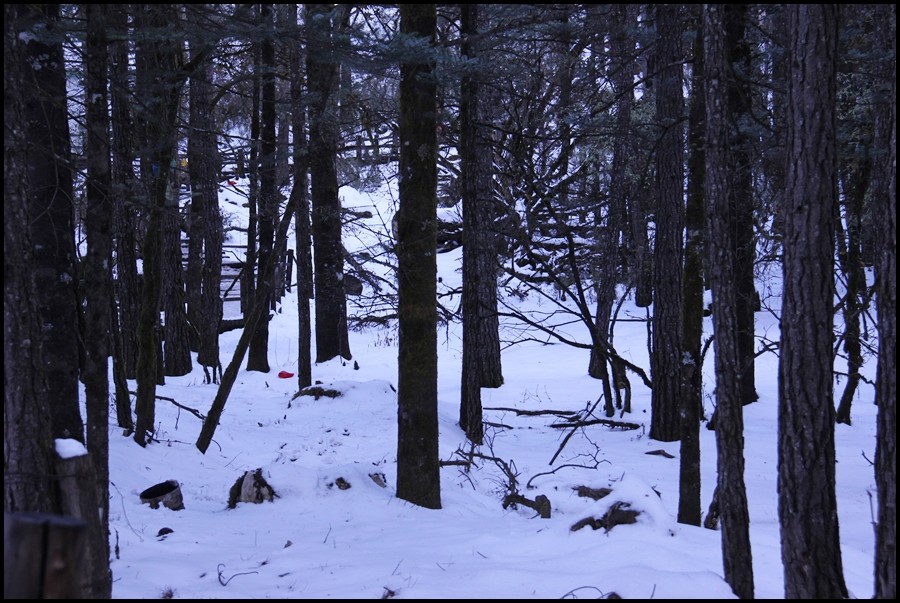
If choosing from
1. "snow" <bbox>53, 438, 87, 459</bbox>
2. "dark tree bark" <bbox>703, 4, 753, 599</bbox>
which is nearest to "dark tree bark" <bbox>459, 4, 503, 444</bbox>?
"dark tree bark" <bbox>703, 4, 753, 599</bbox>

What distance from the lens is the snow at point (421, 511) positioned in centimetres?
517

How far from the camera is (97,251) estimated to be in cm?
523

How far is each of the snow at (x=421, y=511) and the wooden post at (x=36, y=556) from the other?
260 cm

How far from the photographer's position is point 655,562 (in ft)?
17.4

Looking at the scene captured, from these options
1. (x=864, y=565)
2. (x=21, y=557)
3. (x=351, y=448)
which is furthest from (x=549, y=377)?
(x=21, y=557)

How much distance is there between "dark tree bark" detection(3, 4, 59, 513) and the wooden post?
153 cm

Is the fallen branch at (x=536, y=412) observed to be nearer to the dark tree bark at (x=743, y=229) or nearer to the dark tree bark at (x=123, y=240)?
the dark tree bark at (x=743, y=229)

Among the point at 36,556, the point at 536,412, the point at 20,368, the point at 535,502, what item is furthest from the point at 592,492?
the point at 36,556

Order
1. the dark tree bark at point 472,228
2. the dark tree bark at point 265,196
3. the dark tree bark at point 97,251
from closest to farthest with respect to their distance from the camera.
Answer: the dark tree bark at point 97,251 → the dark tree bark at point 472,228 → the dark tree bark at point 265,196

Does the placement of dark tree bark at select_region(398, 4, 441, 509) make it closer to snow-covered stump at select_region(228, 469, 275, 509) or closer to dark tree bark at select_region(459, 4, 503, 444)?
dark tree bark at select_region(459, 4, 503, 444)

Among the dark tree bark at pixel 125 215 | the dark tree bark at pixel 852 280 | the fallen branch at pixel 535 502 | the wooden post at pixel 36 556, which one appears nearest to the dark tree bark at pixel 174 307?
the dark tree bark at pixel 125 215

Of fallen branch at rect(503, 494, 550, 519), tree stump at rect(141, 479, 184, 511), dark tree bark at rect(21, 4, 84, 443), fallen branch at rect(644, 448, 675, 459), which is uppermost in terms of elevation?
dark tree bark at rect(21, 4, 84, 443)

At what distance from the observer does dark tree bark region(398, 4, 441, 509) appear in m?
7.27

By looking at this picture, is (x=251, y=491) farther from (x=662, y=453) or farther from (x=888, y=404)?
(x=888, y=404)
